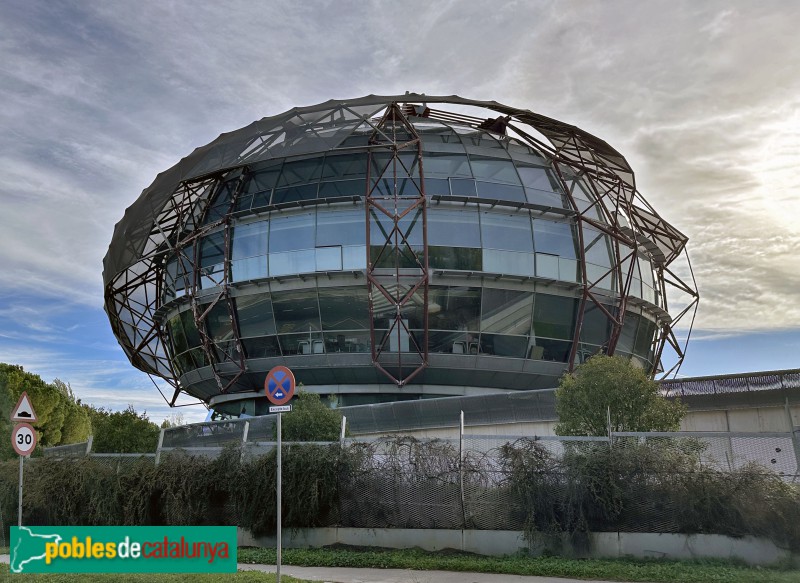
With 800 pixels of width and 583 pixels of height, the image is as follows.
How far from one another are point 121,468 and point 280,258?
12852 millimetres

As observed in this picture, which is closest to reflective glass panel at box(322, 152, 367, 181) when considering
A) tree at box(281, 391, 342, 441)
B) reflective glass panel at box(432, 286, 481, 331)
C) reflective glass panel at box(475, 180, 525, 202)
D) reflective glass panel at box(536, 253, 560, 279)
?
reflective glass panel at box(475, 180, 525, 202)

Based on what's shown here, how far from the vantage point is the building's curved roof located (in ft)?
101

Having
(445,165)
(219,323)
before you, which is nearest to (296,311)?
(219,323)

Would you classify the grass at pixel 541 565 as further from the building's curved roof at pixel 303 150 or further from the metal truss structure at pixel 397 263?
the building's curved roof at pixel 303 150

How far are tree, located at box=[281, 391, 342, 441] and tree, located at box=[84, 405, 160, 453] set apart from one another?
5336 millimetres

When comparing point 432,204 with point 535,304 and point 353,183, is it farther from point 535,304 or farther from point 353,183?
point 535,304

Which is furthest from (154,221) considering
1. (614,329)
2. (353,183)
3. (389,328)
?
(614,329)

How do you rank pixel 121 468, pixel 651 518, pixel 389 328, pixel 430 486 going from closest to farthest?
pixel 651 518 < pixel 430 486 < pixel 121 468 < pixel 389 328

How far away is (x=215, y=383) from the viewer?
3400 centimetres

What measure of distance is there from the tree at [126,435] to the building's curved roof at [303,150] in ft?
30.4

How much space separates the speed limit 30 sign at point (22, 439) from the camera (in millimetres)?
16703

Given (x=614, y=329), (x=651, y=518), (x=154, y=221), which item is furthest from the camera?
(x=154, y=221)

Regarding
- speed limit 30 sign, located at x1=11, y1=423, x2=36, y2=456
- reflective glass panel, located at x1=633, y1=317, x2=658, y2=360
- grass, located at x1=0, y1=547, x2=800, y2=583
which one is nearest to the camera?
grass, located at x1=0, y1=547, x2=800, y2=583

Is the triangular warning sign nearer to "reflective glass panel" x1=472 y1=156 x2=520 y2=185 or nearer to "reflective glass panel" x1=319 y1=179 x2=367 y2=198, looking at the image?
"reflective glass panel" x1=319 y1=179 x2=367 y2=198
